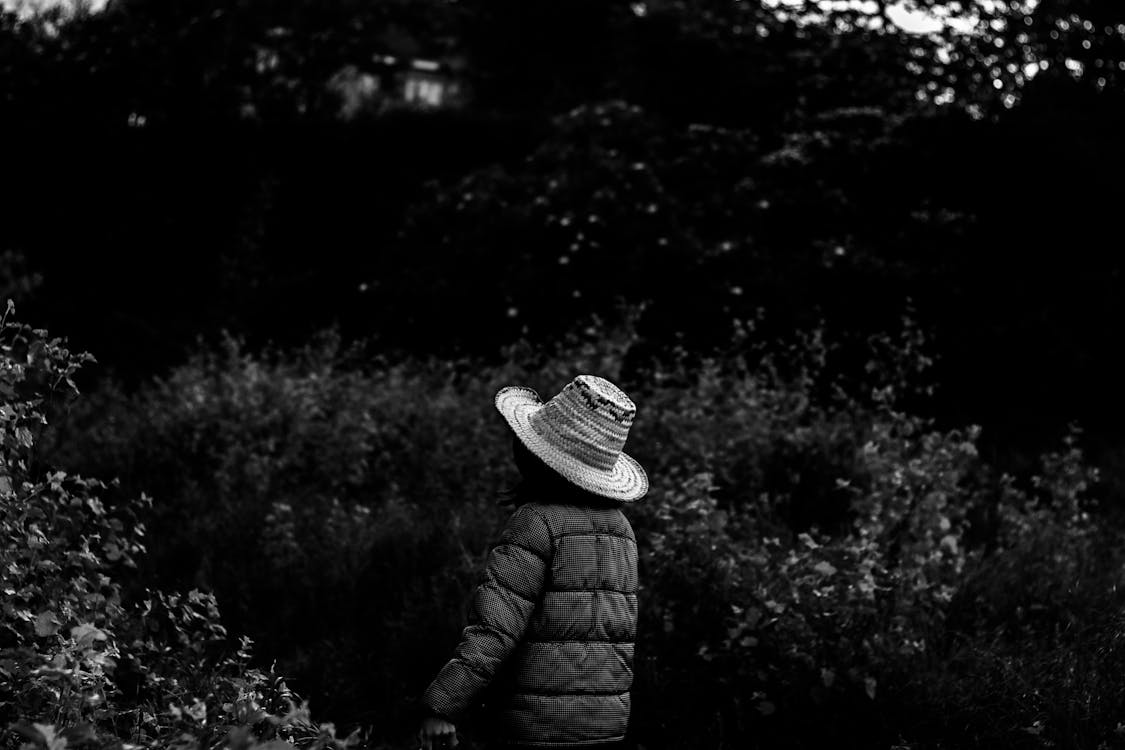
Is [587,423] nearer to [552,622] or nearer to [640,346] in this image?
[552,622]

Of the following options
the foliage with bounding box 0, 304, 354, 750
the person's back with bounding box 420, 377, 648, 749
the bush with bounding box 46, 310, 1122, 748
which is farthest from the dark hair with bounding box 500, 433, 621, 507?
the bush with bounding box 46, 310, 1122, 748

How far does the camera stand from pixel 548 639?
2.98 metres

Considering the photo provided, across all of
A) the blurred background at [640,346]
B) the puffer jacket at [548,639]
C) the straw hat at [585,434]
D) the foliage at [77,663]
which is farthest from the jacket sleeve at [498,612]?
the blurred background at [640,346]

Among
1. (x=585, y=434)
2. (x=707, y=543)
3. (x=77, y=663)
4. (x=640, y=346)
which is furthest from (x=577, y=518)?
(x=640, y=346)

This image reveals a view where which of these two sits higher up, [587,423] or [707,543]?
[587,423]

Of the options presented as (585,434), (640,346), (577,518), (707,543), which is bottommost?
(640,346)

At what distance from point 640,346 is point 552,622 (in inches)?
218

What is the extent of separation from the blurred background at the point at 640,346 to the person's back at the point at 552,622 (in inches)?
24.7

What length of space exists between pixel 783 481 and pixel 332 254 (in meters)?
6.93

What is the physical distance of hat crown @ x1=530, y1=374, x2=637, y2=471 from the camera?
3105 millimetres

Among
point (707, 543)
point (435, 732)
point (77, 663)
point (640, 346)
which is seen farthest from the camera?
point (640, 346)

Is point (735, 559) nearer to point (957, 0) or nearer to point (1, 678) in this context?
point (1, 678)

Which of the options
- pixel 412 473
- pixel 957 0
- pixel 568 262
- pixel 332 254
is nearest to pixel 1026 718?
pixel 412 473

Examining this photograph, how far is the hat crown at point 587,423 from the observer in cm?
311
